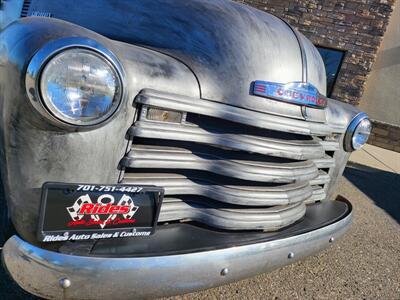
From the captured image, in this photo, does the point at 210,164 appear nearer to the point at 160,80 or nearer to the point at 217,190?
the point at 217,190

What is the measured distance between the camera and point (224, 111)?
1.72 meters

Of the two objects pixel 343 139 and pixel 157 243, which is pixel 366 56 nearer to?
pixel 343 139

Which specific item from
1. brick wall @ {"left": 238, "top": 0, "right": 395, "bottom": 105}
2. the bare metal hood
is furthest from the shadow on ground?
brick wall @ {"left": 238, "top": 0, "right": 395, "bottom": 105}

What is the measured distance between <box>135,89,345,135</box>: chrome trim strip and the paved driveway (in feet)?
3.66

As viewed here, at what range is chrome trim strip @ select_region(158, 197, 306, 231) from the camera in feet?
5.68

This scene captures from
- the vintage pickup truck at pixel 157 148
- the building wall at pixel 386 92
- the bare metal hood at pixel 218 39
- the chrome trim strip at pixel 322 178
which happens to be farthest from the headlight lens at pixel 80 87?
the building wall at pixel 386 92

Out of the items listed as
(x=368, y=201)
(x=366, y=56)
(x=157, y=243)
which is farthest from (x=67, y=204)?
(x=366, y=56)

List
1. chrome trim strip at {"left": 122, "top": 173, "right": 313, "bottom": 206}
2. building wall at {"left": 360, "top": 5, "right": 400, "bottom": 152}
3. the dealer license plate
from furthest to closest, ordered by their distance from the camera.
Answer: building wall at {"left": 360, "top": 5, "right": 400, "bottom": 152}
chrome trim strip at {"left": 122, "top": 173, "right": 313, "bottom": 206}
the dealer license plate

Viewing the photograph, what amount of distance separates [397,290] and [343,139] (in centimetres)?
119

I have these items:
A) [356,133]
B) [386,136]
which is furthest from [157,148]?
[386,136]

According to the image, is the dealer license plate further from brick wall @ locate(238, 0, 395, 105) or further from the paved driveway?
brick wall @ locate(238, 0, 395, 105)

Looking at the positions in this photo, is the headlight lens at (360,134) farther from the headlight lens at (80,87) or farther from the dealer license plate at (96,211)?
the headlight lens at (80,87)

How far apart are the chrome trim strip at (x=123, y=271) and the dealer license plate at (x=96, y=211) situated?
0.35 ft

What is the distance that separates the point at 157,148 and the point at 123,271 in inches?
21.8
